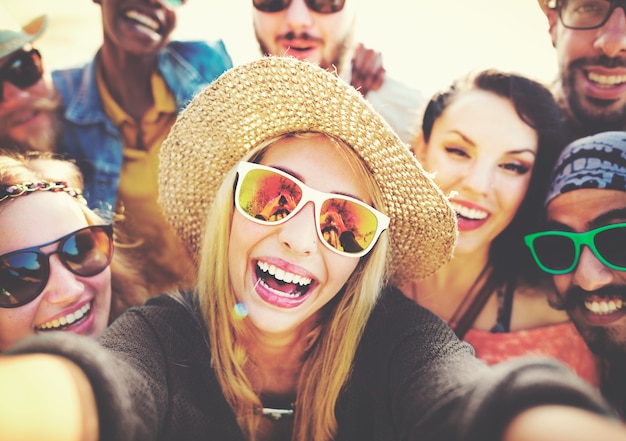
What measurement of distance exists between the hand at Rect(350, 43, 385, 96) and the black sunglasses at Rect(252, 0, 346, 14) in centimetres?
32

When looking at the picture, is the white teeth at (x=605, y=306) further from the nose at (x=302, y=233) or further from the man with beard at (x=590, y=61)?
the nose at (x=302, y=233)

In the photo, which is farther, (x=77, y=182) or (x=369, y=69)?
(x=369, y=69)

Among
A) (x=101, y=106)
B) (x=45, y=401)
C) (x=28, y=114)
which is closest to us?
(x=45, y=401)

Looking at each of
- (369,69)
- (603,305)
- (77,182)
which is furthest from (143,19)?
(603,305)

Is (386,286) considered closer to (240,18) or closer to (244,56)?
(244,56)

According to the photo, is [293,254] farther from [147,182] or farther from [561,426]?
[147,182]

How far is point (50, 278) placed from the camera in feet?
6.10

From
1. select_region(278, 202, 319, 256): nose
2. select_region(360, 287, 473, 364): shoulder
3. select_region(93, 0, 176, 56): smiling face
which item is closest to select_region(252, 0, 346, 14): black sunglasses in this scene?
select_region(93, 0, 176, 56): smiling face

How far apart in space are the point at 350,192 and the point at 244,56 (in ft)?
4.46

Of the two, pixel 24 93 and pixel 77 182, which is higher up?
pixel 24 93

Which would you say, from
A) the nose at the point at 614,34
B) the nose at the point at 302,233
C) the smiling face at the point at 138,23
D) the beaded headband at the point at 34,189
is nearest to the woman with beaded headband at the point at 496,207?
the nose at the point at 614,34

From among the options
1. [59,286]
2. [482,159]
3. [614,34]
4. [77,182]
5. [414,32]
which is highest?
[614,34]

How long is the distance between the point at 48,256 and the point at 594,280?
2.43m

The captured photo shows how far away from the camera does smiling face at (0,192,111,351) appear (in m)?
1.83
